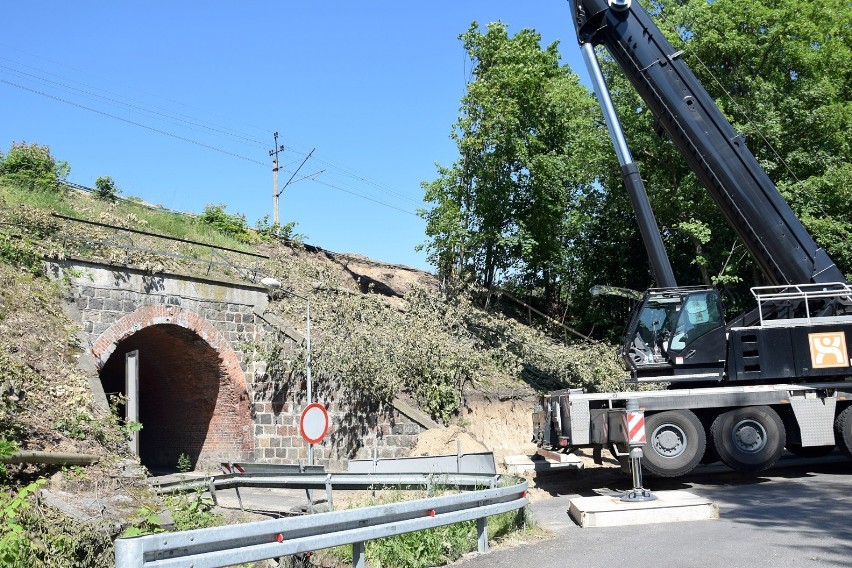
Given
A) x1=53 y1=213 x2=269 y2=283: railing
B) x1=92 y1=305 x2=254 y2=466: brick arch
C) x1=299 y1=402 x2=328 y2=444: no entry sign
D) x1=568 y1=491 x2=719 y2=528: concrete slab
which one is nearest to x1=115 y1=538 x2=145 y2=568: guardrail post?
x1=568 y1=491 x2=719 y2=528: concrete slab

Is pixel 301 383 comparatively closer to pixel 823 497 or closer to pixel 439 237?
pixel 439 237

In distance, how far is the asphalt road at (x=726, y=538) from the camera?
7.34 metres

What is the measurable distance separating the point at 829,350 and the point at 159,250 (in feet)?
48.2

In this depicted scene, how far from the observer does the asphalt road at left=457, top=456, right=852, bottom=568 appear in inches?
289

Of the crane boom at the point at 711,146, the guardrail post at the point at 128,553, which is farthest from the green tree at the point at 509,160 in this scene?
the guardrail post at the point at 128,553

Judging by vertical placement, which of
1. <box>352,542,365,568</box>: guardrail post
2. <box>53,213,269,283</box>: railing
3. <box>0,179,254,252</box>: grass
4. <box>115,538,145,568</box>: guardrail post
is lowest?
<box>352,542,365,568</box>: guardrail post

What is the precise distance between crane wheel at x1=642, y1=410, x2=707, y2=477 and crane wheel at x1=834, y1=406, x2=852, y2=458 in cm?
260

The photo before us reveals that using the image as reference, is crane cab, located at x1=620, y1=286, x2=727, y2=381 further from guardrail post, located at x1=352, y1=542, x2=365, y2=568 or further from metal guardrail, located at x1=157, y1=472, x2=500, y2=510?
guardrail post, located at x1=352, y1=542, x2=365, y2=568

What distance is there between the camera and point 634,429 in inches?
436

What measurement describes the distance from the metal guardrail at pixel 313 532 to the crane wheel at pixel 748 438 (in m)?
6.06

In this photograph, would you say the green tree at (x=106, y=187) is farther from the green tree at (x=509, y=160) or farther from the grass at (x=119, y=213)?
the green tree at (x=509, y=160)

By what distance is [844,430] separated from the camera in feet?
44.9

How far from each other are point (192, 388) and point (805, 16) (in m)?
23.1

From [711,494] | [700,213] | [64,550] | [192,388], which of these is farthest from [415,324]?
[64,550]
